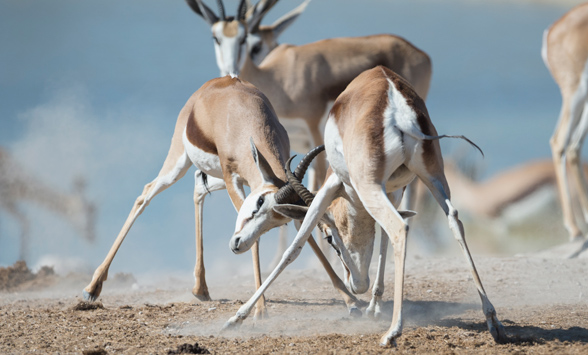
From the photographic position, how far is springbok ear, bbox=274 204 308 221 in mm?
5820

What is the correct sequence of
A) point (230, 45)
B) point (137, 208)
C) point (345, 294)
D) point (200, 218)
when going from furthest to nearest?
point (230, 45)
point (200, 218)
point (137, 208)
point (345, 294)

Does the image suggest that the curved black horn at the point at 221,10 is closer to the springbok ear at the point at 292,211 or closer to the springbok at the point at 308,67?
the springbok at the point at 308,67

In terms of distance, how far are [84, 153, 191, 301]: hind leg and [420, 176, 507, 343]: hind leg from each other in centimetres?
347

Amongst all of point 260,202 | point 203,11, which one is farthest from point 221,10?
point 260,202

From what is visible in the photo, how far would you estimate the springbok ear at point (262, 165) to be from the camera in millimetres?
6113

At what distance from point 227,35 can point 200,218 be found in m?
4.05

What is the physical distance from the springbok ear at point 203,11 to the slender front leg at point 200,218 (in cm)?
425

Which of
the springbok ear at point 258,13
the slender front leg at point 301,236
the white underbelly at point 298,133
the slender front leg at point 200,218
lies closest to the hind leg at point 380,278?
the slender front leg at point 301,236

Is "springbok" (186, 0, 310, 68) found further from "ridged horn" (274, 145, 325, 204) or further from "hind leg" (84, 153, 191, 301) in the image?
"ridged horn" (274, 145, 325, 204)

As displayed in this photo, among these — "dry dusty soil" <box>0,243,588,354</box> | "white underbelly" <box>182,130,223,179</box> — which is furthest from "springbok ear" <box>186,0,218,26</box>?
"white underbelly" <box>182,130,223,179</box>

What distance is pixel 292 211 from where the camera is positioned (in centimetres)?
589

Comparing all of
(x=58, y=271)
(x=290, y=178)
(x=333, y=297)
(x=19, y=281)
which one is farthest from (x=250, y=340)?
(x=58, y=271)

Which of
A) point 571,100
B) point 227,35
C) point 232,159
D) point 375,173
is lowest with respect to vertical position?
point 375,173

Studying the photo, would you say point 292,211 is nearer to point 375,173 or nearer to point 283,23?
point 375,173
